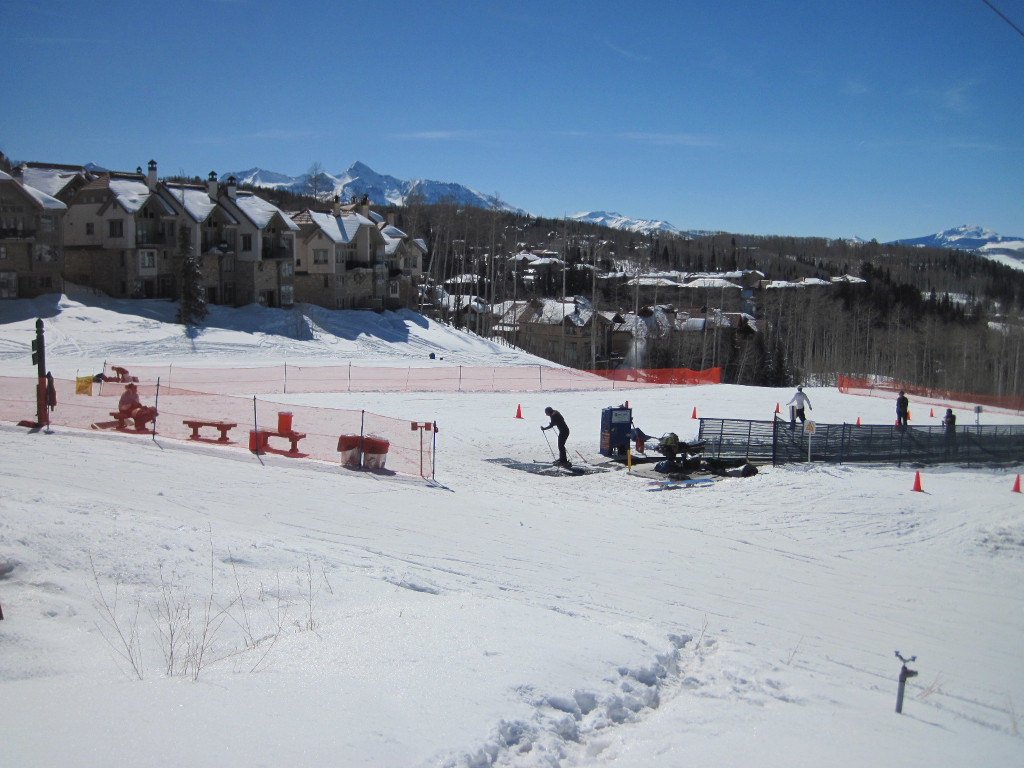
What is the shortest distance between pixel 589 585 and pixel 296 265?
54.8 meters

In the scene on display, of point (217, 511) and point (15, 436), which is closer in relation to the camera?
point (217, 511)

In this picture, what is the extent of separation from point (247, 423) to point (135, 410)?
2.88 metres

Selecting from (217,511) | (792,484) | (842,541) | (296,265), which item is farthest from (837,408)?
(296,265)

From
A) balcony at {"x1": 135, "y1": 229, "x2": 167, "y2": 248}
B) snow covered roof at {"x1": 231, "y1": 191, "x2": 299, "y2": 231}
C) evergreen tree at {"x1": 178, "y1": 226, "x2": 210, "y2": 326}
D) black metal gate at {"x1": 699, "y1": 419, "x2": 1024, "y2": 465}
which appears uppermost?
snow covered roof at {"x1": 231, "y1": 191, "x2": 299, "y2": 231}

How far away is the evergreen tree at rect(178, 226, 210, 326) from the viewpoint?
1859 inches

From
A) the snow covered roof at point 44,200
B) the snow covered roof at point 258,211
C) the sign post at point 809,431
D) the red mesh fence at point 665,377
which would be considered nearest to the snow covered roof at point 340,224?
the snow covered roof at point 258,211

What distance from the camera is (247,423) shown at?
21.1 m

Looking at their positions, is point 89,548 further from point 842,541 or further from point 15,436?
point 842,541

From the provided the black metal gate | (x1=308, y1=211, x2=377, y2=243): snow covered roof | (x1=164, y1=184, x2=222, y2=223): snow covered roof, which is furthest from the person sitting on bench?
(x1=308, y1=211, x2=377, y2=243): snow covered roof

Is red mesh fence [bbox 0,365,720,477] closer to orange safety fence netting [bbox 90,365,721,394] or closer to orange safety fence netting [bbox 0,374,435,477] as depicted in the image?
orange safety fence netting [bbox 0,374,435,477]

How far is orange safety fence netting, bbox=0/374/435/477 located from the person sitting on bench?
1.03 feet

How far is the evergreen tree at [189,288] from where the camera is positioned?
47.2 m

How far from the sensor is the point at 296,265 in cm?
6066

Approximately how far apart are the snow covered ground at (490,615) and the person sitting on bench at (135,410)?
1204mm
